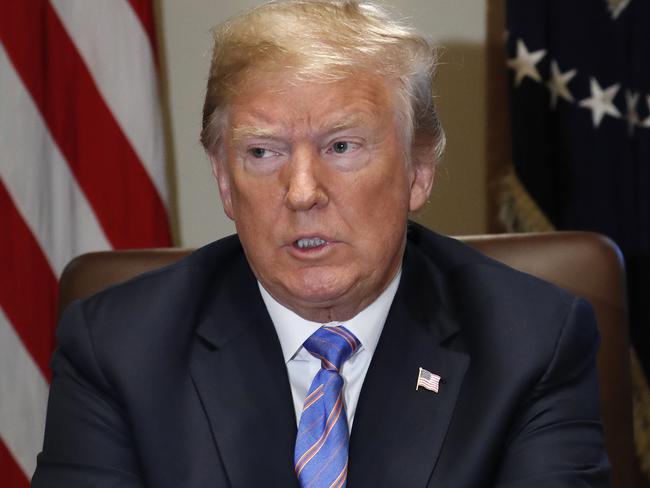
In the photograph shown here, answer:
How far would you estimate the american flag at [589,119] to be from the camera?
2807 mm

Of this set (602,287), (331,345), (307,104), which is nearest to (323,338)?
(331,345)

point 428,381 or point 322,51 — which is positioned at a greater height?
point 322,51

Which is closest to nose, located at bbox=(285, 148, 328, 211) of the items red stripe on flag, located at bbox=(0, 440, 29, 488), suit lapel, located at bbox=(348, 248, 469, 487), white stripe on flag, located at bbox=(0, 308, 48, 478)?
suit lapel, located at bbox=(348, 248, 469, 487)

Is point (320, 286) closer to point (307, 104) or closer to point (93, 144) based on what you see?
point (307, 104)

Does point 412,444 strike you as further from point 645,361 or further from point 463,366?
point 645,361

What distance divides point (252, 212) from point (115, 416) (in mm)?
421

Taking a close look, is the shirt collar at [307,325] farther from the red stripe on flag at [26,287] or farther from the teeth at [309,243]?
the red stripe on flag at [26,287]

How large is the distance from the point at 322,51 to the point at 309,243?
0.99ft

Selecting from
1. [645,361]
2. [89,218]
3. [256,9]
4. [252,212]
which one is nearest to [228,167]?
[252,212]

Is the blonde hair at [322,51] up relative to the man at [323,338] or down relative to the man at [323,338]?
up

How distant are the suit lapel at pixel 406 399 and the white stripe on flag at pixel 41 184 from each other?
4.26 ft

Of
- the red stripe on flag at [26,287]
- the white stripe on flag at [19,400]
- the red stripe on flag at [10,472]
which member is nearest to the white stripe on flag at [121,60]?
the red stripe on flag at [26,287]

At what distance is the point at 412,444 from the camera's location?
169 centimetres

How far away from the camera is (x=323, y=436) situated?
66.6 inches
